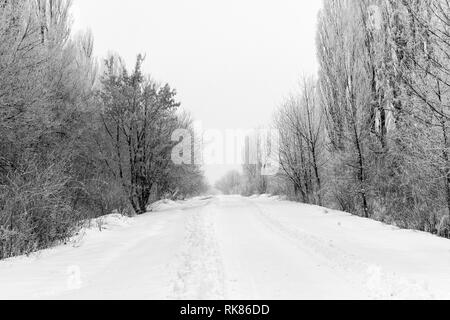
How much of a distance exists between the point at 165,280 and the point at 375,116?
13.7 meters

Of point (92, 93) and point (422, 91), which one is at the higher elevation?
point (92, 93)

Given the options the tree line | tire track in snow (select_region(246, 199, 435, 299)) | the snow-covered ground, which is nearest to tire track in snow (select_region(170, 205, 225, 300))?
the snow-covered ground

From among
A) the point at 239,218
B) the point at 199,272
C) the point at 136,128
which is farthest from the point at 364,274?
the point at 136,128

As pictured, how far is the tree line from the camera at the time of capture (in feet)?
28.2

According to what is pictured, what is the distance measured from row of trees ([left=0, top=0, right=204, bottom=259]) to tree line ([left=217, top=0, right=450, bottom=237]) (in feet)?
27.9

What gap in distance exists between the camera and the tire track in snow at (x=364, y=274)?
445cm

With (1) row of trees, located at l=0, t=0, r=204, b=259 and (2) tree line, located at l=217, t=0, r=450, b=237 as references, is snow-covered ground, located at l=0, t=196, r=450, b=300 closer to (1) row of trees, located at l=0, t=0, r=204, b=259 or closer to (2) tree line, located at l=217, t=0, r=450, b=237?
(1) row of trees, located at l=0, t=0, r=204, b=259

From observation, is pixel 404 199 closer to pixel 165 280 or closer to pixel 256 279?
pixel 256 279

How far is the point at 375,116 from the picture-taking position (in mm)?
16141

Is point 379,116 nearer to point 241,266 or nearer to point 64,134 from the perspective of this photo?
point 241,266

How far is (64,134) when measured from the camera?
15219 millimetres

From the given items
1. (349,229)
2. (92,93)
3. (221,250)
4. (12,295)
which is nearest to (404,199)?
(349,229)

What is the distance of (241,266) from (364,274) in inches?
74.5

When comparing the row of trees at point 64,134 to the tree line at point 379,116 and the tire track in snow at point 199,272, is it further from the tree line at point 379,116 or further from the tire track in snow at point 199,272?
the tree line at point 379,116
